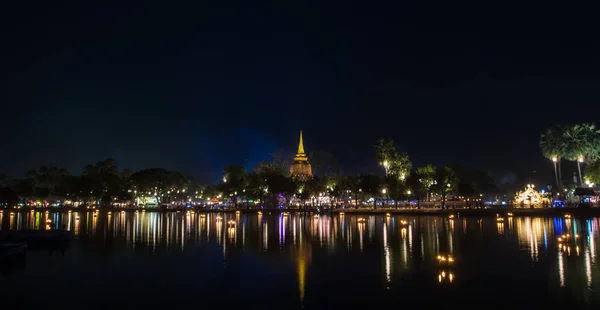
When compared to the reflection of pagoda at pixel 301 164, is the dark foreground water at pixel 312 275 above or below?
below

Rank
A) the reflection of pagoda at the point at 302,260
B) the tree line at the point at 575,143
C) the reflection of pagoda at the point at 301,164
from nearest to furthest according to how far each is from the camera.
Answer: the reflection of pagoda at the point at 302,260 → the tree line at the point at 575,143 → the reflection of pagoda at the point at 301,164

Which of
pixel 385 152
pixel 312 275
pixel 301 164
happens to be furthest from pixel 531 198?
pixel 301 164

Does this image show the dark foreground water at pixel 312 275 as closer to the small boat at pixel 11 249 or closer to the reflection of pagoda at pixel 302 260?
the reflection of pagoda at pixel 302 260

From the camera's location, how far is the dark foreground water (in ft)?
51.0

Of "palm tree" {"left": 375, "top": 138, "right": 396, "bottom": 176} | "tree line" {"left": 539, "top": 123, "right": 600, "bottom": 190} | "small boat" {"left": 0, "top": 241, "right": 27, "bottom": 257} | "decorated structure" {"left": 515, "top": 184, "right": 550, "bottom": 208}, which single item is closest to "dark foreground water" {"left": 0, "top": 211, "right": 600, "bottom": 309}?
"small boat" {"left": 0, "top": 241, "right": 27, "bottom": 257}

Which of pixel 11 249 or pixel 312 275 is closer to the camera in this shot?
pixel 312 275

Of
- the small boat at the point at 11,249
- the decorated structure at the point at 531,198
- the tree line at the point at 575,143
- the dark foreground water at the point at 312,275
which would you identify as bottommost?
the dark foreground water at the point at 312,275

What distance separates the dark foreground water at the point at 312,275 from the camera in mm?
15539

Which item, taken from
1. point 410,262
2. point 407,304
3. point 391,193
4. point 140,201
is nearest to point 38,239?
point 410,262

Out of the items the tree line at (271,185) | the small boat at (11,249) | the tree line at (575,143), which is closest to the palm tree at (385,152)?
the tree line at (271,185)

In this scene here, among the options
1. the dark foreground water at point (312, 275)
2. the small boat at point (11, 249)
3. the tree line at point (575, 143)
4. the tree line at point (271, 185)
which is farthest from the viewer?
the tree line at point (271, 185)

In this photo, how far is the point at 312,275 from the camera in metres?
19.7

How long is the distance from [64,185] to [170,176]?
28404mm

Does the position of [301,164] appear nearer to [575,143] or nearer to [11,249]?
[575,143]
